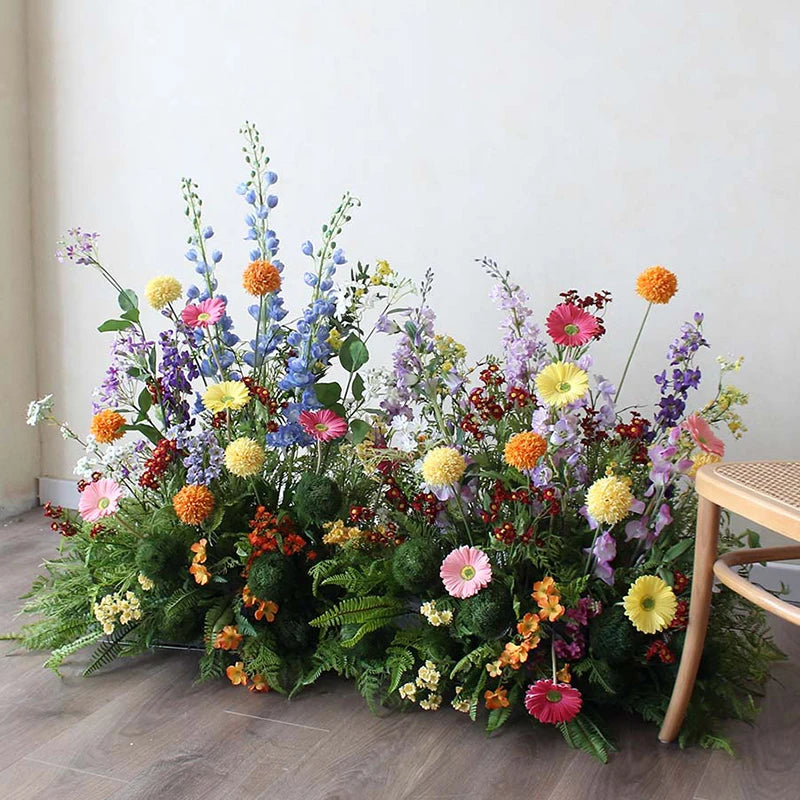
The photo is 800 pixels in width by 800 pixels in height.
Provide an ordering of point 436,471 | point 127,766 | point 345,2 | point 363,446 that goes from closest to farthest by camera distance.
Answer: point 127,766
point 436,471
point 363,446
point 345,2

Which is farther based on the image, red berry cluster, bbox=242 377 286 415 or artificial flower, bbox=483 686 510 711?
red berry cluster, bbox=242 377 286 415

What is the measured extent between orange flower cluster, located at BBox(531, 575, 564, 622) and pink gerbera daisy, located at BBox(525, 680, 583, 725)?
0.10 m

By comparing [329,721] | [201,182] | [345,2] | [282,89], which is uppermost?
[345,2]

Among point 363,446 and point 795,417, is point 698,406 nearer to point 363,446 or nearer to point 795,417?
point 795,417

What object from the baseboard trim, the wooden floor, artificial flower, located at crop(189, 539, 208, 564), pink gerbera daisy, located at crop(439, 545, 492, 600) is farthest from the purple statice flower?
the baseboard trim

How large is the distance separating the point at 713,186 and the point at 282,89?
40.1 inches

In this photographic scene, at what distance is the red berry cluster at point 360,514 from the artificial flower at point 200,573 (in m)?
0.26

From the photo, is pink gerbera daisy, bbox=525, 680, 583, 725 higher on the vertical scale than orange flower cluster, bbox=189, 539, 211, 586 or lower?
lower

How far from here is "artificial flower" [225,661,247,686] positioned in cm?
179

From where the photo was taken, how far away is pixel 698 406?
2238mm

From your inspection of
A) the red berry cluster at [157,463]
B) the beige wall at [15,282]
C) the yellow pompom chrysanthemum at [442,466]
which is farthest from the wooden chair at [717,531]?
the beige wall at [15,282]

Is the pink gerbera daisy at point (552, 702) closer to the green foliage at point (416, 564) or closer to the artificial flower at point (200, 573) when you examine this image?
the green foliage at point (416, 564)

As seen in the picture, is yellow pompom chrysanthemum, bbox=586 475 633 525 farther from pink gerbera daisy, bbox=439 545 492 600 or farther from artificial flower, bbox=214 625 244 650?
artificial flower, bbox=214 625 244 650

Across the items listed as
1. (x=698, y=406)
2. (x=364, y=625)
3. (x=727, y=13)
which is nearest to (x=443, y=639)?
(x=364, y=625)
